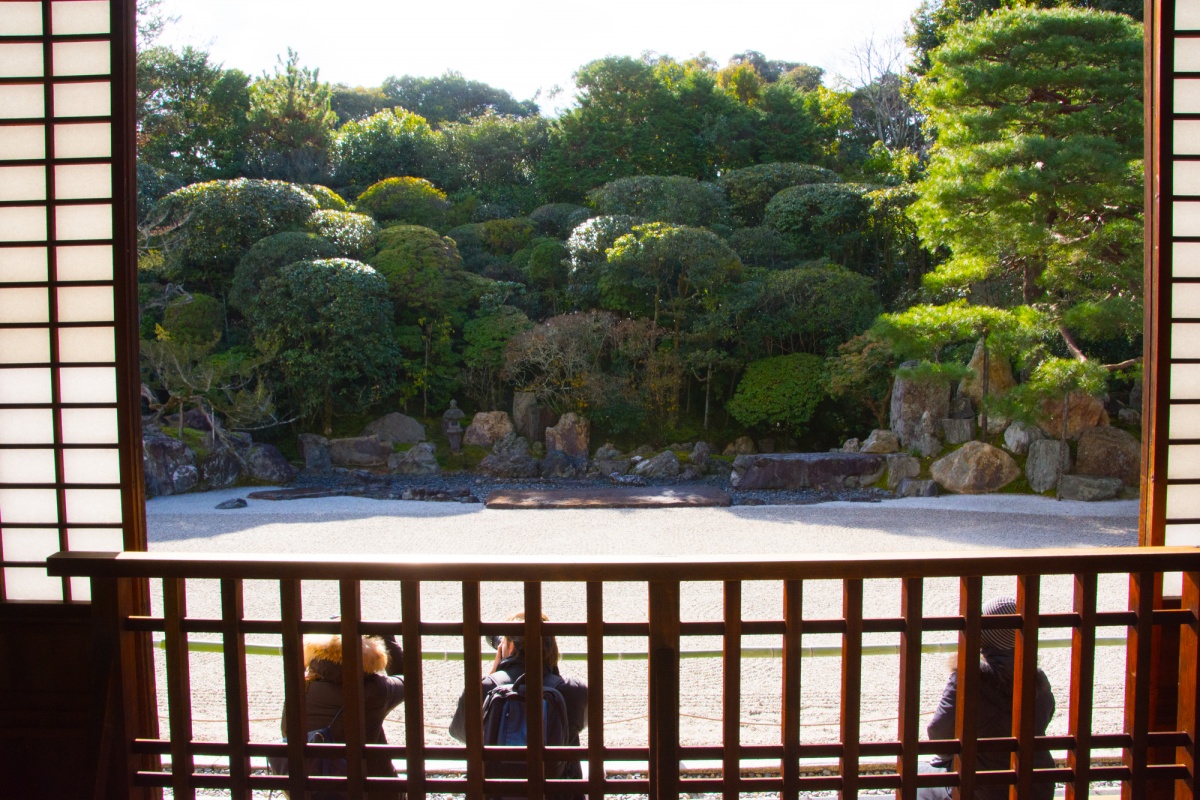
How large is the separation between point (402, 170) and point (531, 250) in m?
3.54

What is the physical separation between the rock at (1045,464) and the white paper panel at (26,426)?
284 inches

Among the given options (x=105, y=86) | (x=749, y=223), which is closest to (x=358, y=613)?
(x=105, y=86)

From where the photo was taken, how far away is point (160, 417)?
811 cm

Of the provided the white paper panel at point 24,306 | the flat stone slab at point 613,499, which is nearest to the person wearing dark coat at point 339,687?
the white paper panel at point 24,306

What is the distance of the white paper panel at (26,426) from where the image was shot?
1.85 meters

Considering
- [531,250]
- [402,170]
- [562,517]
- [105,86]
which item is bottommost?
[562,517]

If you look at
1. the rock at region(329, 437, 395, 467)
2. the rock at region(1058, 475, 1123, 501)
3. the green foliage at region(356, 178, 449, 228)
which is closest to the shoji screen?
the rock at region(1058, 475, 1123, 501)

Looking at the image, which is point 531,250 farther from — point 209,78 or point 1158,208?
point 1158,208

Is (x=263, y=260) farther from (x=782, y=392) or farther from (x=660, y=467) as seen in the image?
(x=782, y=392)

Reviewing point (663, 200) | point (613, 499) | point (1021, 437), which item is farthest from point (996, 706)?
point (663, 200)

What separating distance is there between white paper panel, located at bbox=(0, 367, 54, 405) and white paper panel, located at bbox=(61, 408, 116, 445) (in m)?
0.06

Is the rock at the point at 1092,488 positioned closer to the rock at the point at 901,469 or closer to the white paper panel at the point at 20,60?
the rock at the point at 901,469

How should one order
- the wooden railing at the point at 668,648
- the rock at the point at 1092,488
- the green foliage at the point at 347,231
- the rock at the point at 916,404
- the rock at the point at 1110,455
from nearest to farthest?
the wooden railing at the point at 668,648, the rock at the point at 1092,488, the rock at the point at 1110,455, the rock at the point at 916,404, the green foliage at the point at 347,231

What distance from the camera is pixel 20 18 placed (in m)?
1.83
